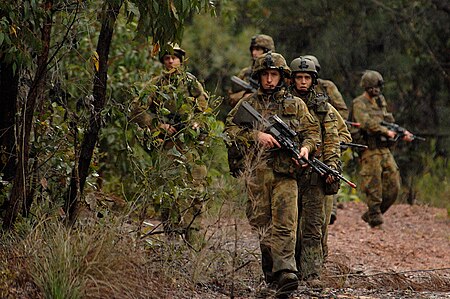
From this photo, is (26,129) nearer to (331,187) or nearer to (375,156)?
(331,187)

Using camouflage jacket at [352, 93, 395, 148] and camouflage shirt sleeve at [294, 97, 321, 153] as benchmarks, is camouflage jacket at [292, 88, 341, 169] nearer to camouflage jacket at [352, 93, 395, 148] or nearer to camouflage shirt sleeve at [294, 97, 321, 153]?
camouflage shirt sleeve at [294, 97, 321, 153]

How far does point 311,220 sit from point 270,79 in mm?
1366

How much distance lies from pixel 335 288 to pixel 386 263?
2.84m

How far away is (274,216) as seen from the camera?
8969 mm

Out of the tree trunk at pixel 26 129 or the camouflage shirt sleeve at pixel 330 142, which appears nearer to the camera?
the tree trunk at pixel 26 129

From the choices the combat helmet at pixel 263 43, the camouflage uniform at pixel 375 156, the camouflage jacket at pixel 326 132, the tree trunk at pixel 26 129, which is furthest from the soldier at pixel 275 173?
the camouflage uniform at pixel 375 156

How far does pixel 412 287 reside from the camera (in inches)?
400

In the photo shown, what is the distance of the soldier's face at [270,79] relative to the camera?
30.3ft

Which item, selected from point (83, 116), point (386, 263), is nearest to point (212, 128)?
point (83, 116)

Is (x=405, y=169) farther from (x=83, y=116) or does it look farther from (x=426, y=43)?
(x=83, y=116)

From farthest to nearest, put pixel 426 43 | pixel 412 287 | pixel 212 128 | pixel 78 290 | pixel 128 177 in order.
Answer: pixel 426 43
pixel 128 177
pixel 412 287
pixel 212 128
pixel 78 290

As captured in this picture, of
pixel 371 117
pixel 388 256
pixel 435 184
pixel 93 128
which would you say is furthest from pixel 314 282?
pixel 435 184

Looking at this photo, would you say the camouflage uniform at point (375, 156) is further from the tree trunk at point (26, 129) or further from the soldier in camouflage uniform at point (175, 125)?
the tree trunk at point (26, 129)

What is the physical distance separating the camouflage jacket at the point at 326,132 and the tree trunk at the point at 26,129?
8.81ft
